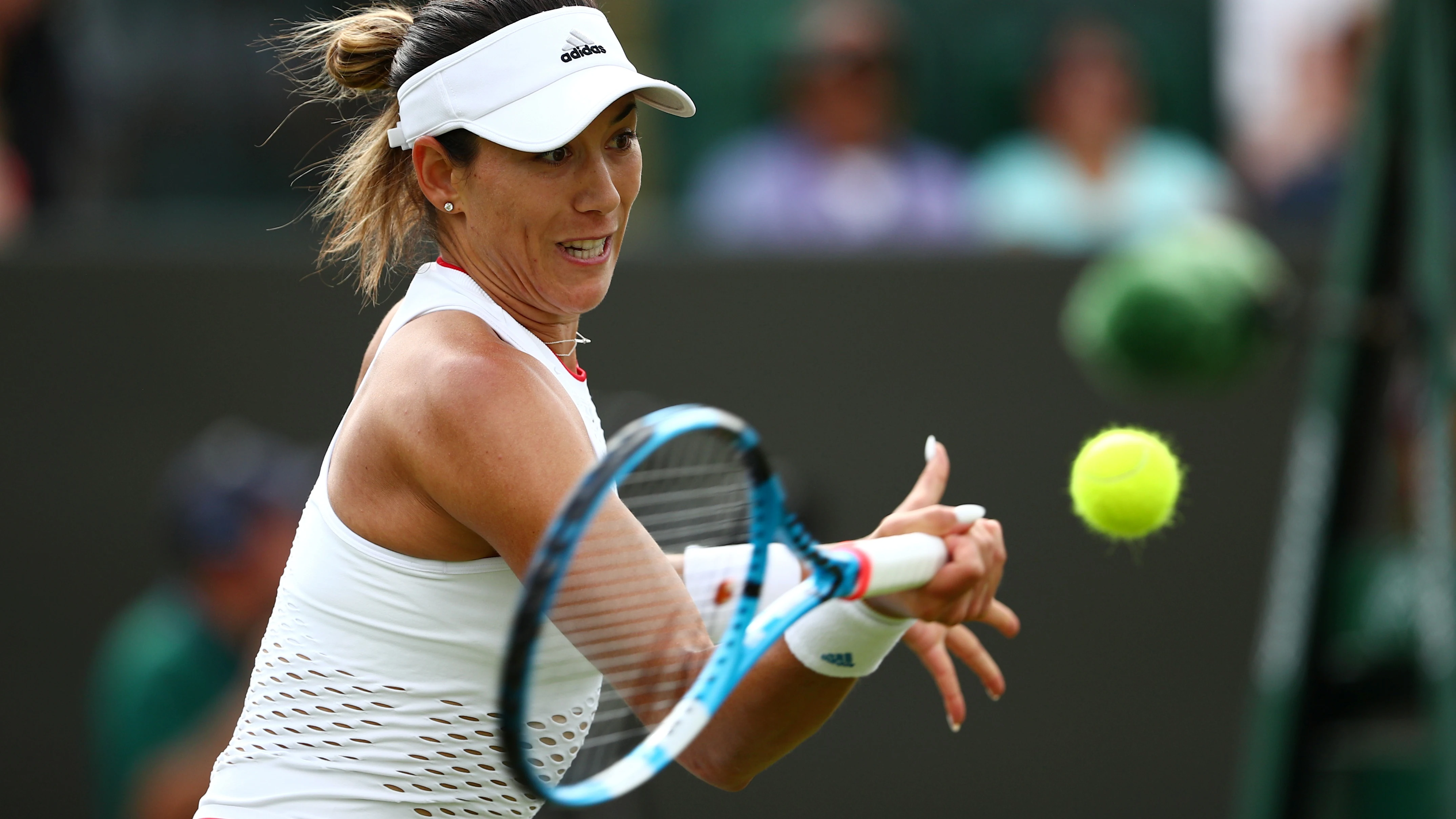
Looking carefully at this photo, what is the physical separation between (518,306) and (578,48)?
31 cm

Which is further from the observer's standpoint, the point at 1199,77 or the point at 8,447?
the point at 1199,77

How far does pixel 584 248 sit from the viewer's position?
6.68 feet

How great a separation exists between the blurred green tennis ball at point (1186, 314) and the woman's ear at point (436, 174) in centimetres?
182

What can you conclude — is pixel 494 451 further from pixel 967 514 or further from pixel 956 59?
pixel 956 59

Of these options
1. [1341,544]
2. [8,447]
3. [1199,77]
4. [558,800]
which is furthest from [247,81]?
[558,800]

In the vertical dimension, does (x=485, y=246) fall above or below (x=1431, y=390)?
below

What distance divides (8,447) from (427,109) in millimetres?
3083

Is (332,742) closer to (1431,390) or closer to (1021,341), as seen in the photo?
(1431,390)

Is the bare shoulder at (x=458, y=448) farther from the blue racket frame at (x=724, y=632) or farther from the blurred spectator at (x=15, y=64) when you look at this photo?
the blurred spectator at (x=15, y=64)

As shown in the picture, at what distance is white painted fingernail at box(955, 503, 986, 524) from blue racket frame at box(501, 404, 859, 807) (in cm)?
16

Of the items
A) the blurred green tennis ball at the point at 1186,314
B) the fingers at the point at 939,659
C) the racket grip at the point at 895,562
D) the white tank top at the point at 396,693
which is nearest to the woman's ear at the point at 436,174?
the white tank top at the point at 396,693

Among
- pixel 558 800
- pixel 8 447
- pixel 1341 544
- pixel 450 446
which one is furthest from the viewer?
pixel 8 447

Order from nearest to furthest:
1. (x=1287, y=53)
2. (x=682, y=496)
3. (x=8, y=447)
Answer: (x=682, y=496) < (x=8, y=447) < (x=1287, y=53)

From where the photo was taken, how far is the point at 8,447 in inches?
181
